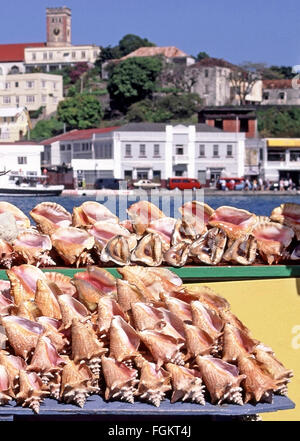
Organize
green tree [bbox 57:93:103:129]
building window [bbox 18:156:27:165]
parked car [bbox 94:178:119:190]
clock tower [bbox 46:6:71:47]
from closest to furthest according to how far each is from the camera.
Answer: parked car [bbox 94:178:119:190] → building window [bbox 18:156:27:165] → green tree [bbox 57:93:103:129] → clock tower [bbox 46:6:71:47]

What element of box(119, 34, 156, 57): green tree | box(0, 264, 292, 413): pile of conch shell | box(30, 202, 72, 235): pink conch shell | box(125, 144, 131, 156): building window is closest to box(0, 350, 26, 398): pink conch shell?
box(0, 264, 292, 413): pile of conch shell

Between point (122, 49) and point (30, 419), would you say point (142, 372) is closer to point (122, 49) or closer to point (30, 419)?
point (30, 419)

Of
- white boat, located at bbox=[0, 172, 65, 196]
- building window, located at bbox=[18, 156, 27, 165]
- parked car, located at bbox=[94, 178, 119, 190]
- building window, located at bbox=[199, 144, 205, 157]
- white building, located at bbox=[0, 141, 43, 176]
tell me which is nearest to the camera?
white boat, located at bbox=[0, 172, 65, 196]

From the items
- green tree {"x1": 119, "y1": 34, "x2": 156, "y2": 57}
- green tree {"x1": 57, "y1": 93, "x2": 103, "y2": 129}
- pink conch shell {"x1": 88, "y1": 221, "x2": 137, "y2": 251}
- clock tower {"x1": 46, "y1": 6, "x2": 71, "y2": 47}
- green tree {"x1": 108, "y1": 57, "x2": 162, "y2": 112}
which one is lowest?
pink conch shell {"x1": 88, "y1": 221, "x2": 137, "y2": 251}

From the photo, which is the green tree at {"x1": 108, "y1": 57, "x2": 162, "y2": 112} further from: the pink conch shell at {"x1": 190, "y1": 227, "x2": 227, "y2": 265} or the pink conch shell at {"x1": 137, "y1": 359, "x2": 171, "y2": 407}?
the pink conch shell at {"x1": 137, "y1": 359, "x2": 171, "y2": 407}

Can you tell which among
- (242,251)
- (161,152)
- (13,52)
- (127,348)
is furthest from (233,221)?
(13,52)

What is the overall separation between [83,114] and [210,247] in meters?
71.4

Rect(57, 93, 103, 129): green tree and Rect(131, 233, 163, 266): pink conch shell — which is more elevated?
Rect(57, 93, 103, 129): green tree

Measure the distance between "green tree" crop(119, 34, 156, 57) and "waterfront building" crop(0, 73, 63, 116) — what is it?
8.41 meters

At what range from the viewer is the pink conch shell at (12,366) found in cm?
187

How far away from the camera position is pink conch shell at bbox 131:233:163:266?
7.50 ft

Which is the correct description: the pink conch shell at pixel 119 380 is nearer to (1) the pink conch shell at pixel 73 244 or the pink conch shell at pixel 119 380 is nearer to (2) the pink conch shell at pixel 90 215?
(1) the pink conch shell at pixel 73 244
